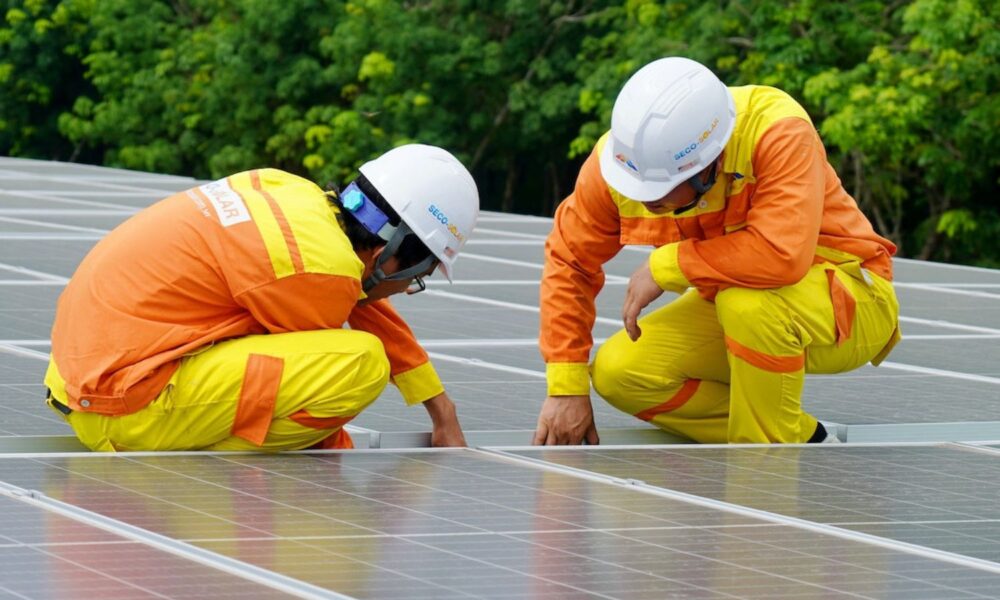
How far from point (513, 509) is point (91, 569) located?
118 cm

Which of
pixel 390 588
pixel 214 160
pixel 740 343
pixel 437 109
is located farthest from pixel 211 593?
pixel 214 160

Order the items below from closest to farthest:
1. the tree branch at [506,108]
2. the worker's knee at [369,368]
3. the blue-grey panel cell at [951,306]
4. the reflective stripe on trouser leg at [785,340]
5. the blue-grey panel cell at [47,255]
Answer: the worker's knee at [369,368] → the reflective stripe on trouser leg at [785,340] → the blue-grey panel cell at [951,306] → the blue-grey panel cell at [47,255] → the tree branch at [506,108]

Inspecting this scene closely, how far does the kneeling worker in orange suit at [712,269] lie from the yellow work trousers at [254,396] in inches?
36.1

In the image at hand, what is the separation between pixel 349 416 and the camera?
16.9 feet

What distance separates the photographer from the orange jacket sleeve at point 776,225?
17.9 feet

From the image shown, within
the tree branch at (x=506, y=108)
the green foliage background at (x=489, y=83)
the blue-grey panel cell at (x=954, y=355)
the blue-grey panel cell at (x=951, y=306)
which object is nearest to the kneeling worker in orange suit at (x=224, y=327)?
the blue-grey panel cell at (x=954, y=355)

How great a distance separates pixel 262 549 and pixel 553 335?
2.17m

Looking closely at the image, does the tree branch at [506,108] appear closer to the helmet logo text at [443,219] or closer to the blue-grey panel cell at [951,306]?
the blue-grey panel cell at [951,306]

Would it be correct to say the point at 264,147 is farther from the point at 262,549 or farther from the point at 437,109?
the point at 262,549

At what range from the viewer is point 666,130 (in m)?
5.42

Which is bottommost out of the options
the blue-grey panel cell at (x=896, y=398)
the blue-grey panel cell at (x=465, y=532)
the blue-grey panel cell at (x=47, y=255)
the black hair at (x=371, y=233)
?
the blue-grey panel cell at (x=47, y=255)

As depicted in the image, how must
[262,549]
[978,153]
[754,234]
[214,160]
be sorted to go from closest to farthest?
1. [262,549]
2. [754,234]
3. [978,153]
4. [214,160]

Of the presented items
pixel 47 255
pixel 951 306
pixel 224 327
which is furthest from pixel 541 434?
pixel 47 255

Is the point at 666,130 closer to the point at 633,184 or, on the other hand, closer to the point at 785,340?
the point at 633,184
